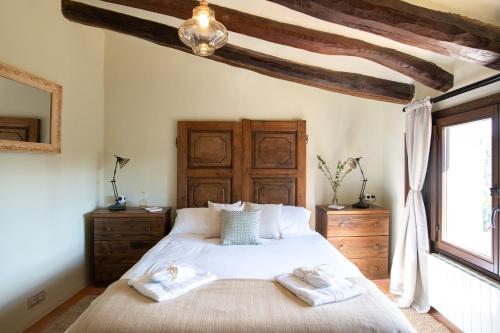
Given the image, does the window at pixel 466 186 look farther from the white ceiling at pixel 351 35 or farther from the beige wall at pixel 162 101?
the beige wall at pixel 162 101

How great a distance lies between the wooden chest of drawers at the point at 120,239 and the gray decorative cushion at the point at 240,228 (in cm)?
83

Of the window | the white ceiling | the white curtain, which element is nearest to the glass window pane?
the window

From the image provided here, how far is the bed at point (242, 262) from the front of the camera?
4.24ft

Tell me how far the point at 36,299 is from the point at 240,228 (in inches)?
71.2

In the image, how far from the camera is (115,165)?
3.35 m

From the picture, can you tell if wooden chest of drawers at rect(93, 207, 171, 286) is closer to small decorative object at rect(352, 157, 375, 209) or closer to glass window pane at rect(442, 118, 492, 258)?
small decorative object at rect(352, 157, 375, 209)

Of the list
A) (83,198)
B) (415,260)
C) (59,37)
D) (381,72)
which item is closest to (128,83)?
(59,37)

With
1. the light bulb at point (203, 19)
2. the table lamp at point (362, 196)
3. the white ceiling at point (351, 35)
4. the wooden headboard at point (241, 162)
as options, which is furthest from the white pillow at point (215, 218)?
the light bulb at point (203, 19)

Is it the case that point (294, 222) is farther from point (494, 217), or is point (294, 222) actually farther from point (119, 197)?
point (119, 197)

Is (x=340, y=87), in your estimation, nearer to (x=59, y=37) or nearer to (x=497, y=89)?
(x=497, y=89)

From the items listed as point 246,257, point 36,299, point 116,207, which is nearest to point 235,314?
point 246,257

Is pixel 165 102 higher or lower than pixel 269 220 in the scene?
higher

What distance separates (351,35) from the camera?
2082 millimetres

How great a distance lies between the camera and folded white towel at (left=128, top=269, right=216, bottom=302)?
1.46 metres
